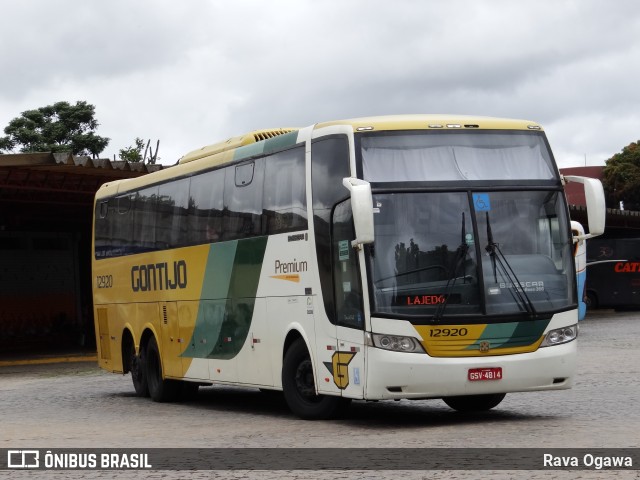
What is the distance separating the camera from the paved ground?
460 inches

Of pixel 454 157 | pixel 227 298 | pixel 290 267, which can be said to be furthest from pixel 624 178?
pixel 454 157

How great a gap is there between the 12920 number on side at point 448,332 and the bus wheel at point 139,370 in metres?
8.92

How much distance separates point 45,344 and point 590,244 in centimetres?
2134

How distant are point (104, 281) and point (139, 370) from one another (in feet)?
8.08

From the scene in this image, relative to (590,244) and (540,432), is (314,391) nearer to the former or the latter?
(540,432)

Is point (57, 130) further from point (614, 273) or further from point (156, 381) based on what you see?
point (156, 381)

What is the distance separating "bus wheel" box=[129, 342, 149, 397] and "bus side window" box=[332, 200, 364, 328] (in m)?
7.89

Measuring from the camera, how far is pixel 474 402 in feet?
51.6

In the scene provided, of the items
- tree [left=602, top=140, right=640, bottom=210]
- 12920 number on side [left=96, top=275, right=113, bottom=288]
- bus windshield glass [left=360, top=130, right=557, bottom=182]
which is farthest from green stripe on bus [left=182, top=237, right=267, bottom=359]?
tree [left=602, top=140, right=640, bottom=210]

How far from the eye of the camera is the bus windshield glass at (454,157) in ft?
46.1

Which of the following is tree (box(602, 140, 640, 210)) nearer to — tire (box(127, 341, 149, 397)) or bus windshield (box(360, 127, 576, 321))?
tire (box(127, 341, 149, 397))

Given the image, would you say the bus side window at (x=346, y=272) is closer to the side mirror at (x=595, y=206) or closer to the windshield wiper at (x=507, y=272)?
the windshield wiper at (x=507, y=272)

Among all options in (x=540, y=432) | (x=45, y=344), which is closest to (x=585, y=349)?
(x=540, y=432)

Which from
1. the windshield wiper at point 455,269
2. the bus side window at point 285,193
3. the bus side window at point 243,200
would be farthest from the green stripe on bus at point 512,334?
the bus side window at point 243,200
